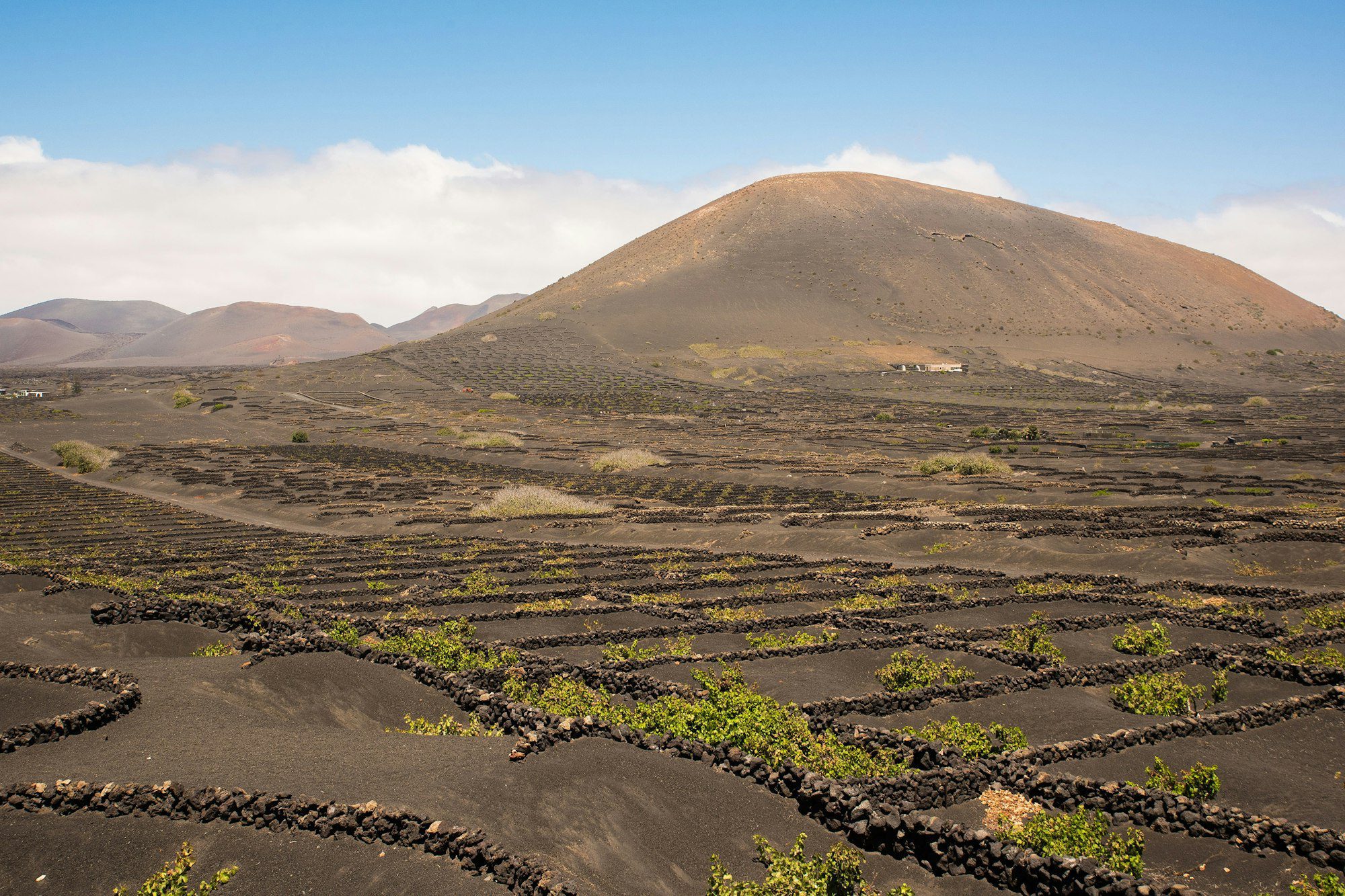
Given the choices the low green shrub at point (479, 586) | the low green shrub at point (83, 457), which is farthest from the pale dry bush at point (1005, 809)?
the low green shrub at point (83, 457)

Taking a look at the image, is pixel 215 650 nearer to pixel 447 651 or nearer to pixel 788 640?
pixel 447 651

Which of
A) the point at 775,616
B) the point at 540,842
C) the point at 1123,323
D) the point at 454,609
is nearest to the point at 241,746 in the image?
the point at 540,842

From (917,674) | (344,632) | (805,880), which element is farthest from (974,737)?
(344,632)

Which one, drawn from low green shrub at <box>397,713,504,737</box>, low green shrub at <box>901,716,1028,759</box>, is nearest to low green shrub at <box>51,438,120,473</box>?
low green shrub at <box>397,713,504,737</box>

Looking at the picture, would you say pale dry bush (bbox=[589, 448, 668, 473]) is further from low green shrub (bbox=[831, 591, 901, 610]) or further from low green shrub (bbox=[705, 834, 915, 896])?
low green shrub (bbox=[705, 834, 915, 896])

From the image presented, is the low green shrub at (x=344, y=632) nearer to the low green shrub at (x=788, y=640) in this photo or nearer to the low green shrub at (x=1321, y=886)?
the low green shrub at (x=788, y=640)

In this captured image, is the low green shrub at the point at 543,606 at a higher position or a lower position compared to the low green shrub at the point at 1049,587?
lower

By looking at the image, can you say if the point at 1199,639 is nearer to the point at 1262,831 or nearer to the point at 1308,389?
the point at 1262,831
